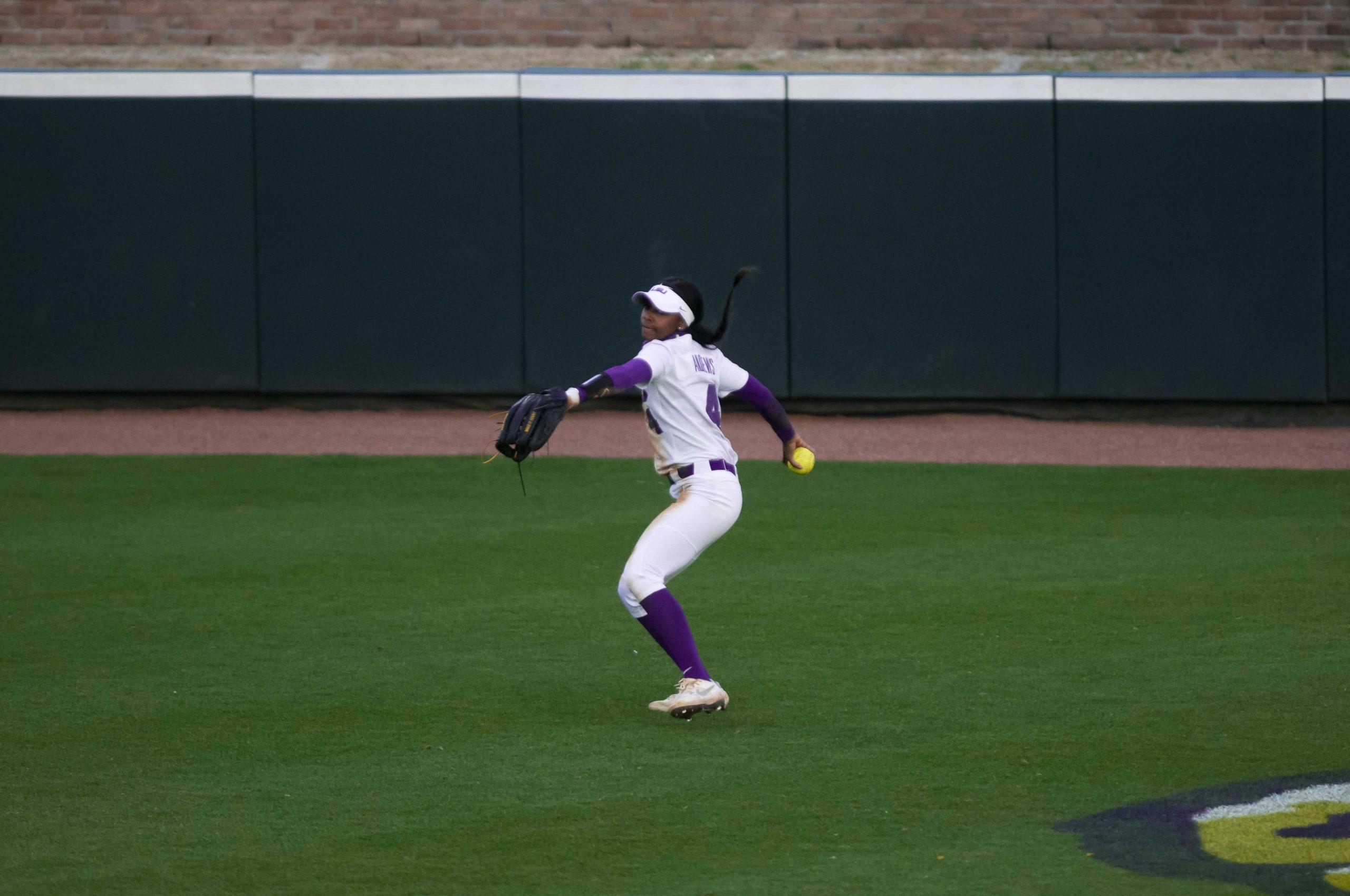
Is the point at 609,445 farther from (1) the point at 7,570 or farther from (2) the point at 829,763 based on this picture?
(2) the point at 829,763

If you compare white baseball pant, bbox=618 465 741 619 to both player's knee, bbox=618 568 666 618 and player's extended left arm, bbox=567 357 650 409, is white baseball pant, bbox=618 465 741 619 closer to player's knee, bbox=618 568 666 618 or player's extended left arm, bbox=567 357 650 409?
player's knee, bbox=618 568 666 618

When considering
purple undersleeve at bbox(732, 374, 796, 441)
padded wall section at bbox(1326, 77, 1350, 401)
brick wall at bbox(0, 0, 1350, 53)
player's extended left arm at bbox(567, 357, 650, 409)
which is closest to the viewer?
player's extended left arm at bbox(567, 357, 650, 409)

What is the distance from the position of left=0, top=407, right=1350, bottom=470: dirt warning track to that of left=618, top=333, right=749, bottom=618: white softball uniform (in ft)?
21.2

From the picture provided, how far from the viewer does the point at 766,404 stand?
6129 mm

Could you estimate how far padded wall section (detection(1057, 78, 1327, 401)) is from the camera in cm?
1352

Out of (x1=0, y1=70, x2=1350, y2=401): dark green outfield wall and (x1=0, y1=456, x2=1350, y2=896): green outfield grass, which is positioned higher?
(x1=0, y1=70, x2=1350, y2=401): dark green outfield wall

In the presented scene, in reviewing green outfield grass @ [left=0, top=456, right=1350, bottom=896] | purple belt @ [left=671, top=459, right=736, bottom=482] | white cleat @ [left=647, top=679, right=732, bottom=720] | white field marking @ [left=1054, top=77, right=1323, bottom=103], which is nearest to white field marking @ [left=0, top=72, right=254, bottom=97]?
green outfield grass @ [left=0, top=456, right=1350, bottom=896]

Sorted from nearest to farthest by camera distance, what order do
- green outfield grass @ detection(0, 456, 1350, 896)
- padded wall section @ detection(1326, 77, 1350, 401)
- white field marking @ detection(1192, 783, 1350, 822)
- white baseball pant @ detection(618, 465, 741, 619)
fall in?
green outfield grass @ detection(0, 456, 1350, 896)
white field marking @ detection(1192, 783, 1350, 822)
white baseball pant @ detection(618, 465, 741, 619)
padded wall section @ detection(1326, 77, 1350, 401)

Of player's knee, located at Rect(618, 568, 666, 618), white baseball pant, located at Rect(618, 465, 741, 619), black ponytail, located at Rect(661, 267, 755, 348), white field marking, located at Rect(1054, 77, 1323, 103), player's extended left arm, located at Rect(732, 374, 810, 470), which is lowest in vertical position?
player's knee, located at Rect(618, 568, 666, 618)

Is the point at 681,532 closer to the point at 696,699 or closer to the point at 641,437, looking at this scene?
the point at 696,699

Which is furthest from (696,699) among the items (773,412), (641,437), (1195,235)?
(1195,235)

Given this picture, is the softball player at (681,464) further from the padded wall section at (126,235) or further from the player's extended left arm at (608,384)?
the padded wall section at (126,235)

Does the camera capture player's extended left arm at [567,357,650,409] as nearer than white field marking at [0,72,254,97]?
Yes

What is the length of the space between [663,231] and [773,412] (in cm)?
804
